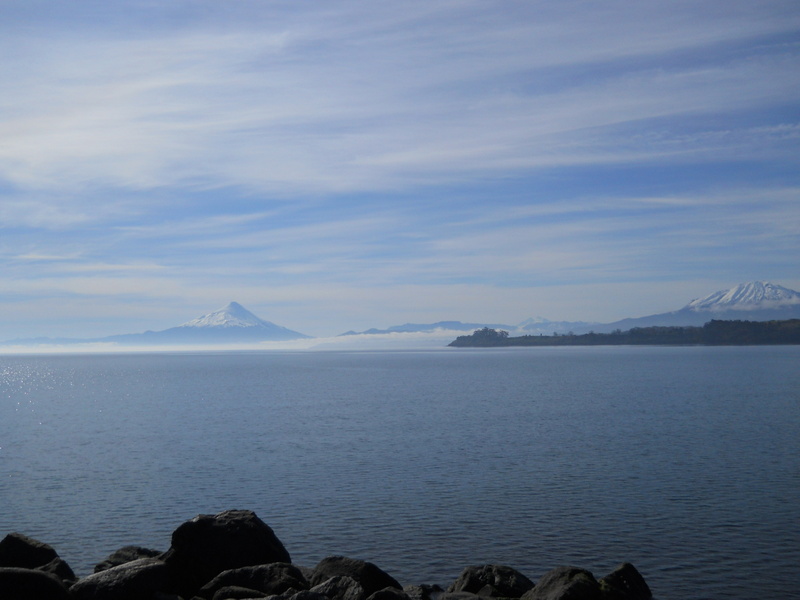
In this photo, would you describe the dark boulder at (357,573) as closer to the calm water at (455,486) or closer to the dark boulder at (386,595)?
the dark boulder at (386,595)

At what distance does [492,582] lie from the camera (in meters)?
19.1

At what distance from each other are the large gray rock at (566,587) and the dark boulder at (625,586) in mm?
344

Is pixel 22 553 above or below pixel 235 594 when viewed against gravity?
above

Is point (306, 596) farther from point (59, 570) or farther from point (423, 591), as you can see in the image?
point (59, 570)

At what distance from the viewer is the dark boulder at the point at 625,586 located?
17719 millimetres

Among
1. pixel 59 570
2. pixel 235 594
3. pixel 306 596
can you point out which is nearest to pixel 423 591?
pixel 306 596

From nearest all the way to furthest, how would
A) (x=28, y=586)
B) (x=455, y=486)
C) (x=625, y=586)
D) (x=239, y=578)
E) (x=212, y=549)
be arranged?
(x=28, y=586)
(x=239, y=578)
(x=625, y=586)
(x=212, y=549)
(x=455, y=486)

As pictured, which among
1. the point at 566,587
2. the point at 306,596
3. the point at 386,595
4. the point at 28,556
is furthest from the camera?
the point at 28,556

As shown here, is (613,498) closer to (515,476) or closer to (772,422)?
(515,476)

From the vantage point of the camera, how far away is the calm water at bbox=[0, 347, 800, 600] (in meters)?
23.7

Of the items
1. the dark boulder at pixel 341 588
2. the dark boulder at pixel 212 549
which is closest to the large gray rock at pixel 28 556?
the dark boulder at pixel 212 549

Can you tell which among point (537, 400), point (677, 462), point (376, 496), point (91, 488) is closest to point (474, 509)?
point (376, 496)

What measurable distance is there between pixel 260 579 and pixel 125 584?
3.13 metres

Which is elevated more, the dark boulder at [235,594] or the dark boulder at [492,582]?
the dark boulder at [235,594]
